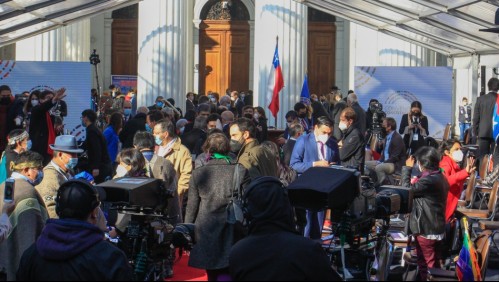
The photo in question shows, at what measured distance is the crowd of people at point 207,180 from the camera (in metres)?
5.54

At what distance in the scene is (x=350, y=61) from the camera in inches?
1257

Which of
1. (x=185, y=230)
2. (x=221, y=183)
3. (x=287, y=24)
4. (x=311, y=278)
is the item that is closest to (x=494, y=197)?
(x=221, y=183)

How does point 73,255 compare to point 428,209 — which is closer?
point 73,255

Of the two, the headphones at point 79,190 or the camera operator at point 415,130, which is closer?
the headphones at point 79,190

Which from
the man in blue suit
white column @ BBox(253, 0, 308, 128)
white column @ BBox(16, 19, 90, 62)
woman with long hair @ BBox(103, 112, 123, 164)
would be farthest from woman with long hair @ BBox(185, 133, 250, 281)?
white column @ BBox(16, 19, 90, 62)

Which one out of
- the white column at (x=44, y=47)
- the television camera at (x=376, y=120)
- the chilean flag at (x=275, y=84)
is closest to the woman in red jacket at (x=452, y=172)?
the television camera at (x=376, y=120)

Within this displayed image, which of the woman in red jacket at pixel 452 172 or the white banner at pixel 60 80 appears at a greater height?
the white banner at pixel 60 80

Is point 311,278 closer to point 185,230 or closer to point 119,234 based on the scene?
point 185,230

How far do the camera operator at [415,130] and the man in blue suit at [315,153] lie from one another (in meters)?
5.63

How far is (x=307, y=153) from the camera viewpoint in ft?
42.8

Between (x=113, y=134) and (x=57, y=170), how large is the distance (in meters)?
6.38

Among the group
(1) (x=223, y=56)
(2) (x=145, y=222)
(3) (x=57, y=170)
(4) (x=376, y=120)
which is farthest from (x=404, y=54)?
(2) (x=145, y=222)

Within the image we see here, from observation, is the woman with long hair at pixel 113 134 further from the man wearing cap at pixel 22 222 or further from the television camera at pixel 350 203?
the television camera at pixel 350 203

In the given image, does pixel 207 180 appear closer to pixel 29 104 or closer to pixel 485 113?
pixel 29 104
